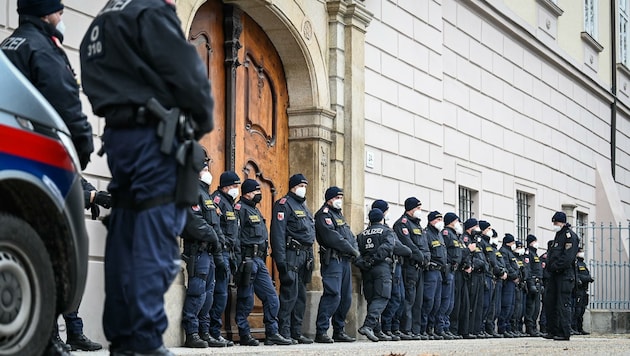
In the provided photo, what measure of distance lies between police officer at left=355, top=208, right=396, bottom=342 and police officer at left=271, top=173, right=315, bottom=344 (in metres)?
1.59

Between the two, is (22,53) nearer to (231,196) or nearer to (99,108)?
(99,108)

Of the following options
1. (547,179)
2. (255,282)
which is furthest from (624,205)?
(255,282)

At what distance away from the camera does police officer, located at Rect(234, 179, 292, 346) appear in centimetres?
1285

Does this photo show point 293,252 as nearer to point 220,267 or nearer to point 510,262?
point 220,267

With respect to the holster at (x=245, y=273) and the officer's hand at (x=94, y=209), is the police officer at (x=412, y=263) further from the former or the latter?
the officer's hand at (x=94, y=209)

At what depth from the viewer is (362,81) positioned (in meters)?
16.5

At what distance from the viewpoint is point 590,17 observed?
1172 inches

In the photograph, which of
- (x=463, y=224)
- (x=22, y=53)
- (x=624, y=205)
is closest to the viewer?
(x=22, y=53)

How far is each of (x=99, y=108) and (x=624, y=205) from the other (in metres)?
28.2

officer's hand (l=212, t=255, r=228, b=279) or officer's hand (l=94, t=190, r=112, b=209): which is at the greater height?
officer's hand (l=94, t=190, r=112, b=209)

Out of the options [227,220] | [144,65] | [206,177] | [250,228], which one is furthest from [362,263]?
[144,65]

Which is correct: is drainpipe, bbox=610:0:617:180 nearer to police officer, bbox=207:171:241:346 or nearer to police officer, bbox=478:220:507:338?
police officer, bbox=478:220:507:338

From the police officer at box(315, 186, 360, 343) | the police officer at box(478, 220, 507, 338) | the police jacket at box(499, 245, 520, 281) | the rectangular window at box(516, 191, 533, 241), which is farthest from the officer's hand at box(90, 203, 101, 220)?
the rectangular window at box(516, 191, 533, 241)

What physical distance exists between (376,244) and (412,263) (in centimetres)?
136
